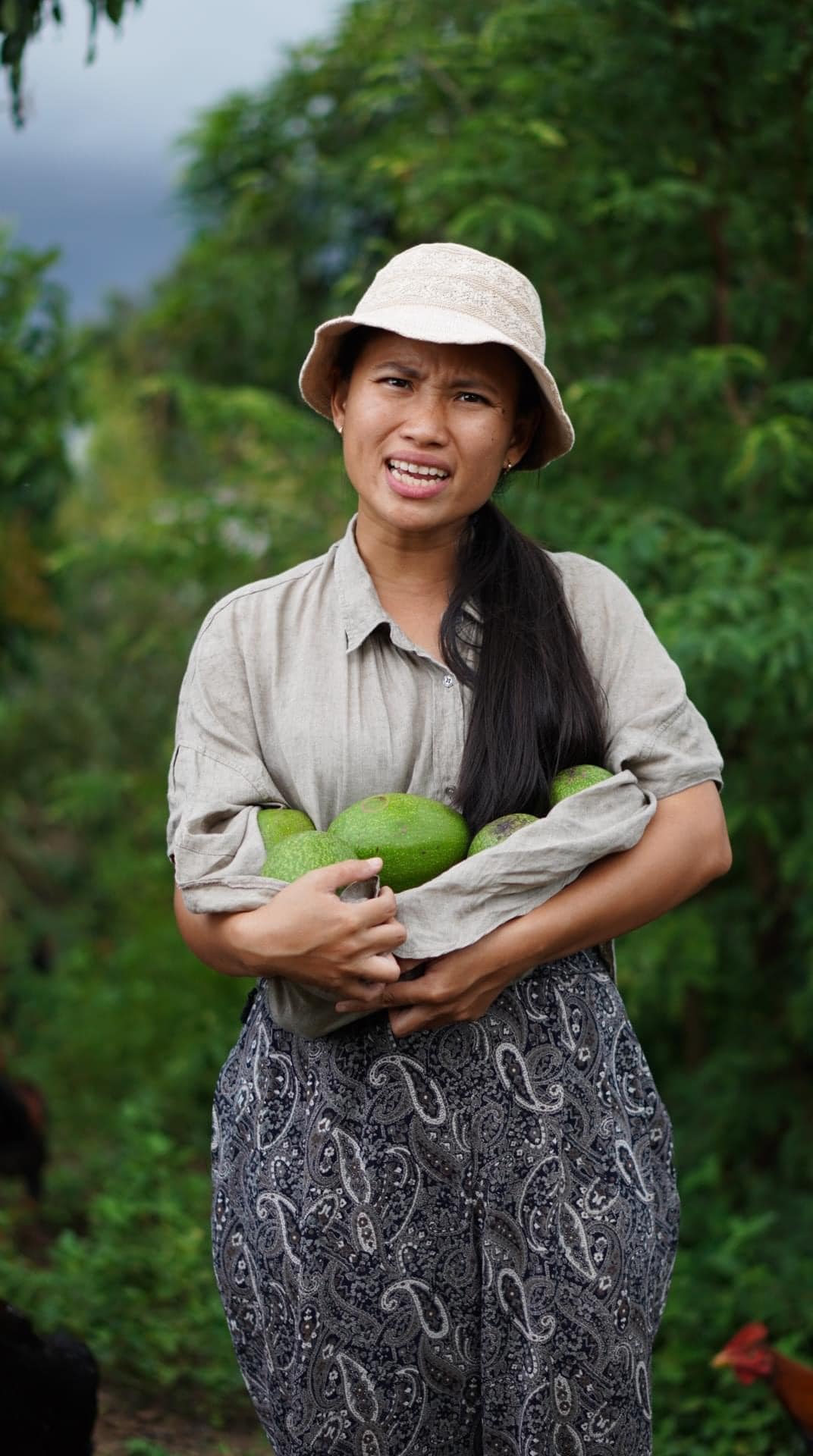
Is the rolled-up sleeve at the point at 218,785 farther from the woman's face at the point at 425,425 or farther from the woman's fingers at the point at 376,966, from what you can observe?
the woman's face at the point at 425,425

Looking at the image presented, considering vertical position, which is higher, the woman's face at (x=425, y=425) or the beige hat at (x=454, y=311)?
the beige hat at (x=454, y=311)

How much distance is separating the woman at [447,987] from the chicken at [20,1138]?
3690mm

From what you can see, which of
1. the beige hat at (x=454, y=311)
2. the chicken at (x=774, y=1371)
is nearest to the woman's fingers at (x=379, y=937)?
the beige hat at (x=454, y=311)

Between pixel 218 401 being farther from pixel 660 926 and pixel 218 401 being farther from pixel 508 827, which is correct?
pixel 508 827

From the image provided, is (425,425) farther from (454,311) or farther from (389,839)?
(389,839)

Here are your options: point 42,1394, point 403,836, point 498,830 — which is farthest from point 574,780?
point 42,1394

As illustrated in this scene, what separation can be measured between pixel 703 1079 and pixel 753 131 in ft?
9.44

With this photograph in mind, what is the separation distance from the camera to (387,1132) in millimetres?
2010

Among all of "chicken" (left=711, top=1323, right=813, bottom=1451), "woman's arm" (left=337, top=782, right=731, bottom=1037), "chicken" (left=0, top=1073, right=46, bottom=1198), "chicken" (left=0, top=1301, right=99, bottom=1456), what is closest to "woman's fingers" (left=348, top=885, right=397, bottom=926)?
"woman's arm" (left=337, top=782, right=731, bottom=1037)

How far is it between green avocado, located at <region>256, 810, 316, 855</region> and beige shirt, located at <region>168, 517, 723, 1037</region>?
0.05ft

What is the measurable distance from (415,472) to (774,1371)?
8.96 feet

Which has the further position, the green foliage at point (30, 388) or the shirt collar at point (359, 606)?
the green foliage at point (30, 388)

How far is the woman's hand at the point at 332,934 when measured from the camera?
1822 mm

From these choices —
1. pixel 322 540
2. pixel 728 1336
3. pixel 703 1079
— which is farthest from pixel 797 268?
pixel 728 1336
